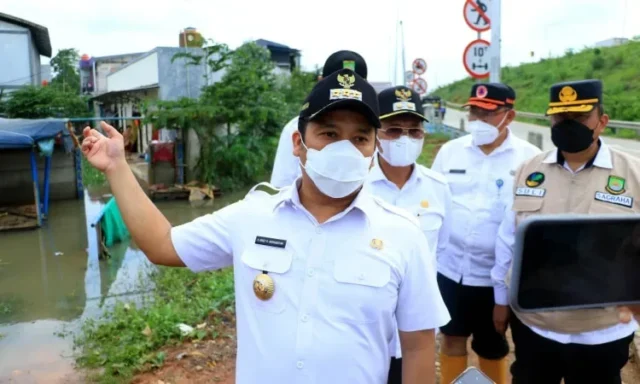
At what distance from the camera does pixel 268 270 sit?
169cm

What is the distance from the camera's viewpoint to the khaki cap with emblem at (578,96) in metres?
2.69

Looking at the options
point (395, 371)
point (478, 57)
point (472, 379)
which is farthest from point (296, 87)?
point (472, 379)

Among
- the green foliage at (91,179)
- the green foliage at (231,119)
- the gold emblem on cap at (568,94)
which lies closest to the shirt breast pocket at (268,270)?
the gold emblem on cap at (568,94)

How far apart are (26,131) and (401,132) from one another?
9850 millimetres

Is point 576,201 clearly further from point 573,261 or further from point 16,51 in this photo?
point 16,51

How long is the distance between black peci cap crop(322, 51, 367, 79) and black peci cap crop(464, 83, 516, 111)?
2.39ft

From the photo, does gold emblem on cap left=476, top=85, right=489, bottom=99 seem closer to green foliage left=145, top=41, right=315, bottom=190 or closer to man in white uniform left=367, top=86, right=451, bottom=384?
man in white uniform left=367, top=86, right=451, bottom=384

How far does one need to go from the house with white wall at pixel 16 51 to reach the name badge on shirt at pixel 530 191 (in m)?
22.8

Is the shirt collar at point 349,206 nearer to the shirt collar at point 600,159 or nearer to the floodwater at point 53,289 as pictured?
the shirt collar at point 600,159

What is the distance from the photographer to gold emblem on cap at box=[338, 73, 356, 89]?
5.71 feet

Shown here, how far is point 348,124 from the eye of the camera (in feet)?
5.88

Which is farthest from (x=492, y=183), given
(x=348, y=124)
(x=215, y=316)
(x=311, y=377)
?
(x=215, y=316)

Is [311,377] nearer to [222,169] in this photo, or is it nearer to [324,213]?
[324,213]

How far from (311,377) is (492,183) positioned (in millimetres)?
2109
